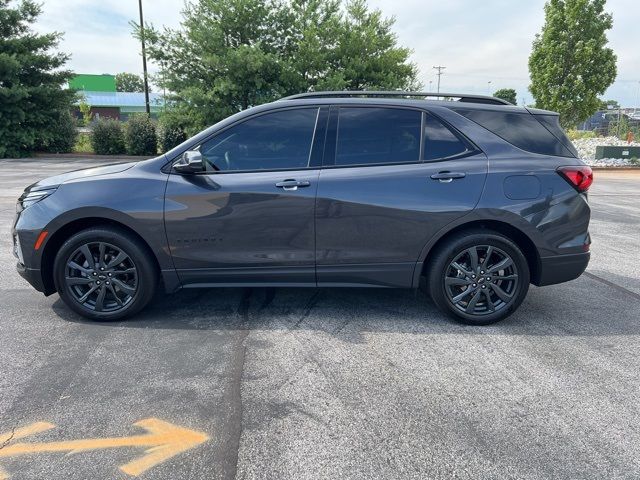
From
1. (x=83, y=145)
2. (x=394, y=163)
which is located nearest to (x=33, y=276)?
(x=394, y=163)

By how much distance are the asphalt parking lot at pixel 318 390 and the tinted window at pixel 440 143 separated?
141cm

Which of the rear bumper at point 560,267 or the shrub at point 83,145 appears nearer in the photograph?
the rear bumper at point 560,267

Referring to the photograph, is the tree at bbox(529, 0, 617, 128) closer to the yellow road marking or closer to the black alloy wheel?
the black alloy wheel

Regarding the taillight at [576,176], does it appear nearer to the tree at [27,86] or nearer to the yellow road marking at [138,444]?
the yellow road marking at [138,444]

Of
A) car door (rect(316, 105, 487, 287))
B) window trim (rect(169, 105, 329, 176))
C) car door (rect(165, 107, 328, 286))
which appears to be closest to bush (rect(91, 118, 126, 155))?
window trim (rect(169, 105, 329, 176))

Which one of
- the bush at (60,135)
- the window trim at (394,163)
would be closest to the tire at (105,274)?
the window trim at (394,163)

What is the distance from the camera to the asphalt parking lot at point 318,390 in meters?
2.37

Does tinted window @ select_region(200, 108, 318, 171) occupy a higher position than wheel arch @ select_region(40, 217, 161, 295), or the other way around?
tinted window @ select_region(200, 108, 318, 171)

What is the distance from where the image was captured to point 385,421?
268 centimetres

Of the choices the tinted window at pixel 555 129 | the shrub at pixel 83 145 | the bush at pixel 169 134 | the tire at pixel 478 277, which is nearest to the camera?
the tire at pixel 478 277

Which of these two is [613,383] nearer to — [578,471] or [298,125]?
[578,471]

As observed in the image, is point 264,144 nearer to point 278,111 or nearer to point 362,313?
point 278,111

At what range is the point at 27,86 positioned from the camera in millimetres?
23422

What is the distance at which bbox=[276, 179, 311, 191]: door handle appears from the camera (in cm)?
378
